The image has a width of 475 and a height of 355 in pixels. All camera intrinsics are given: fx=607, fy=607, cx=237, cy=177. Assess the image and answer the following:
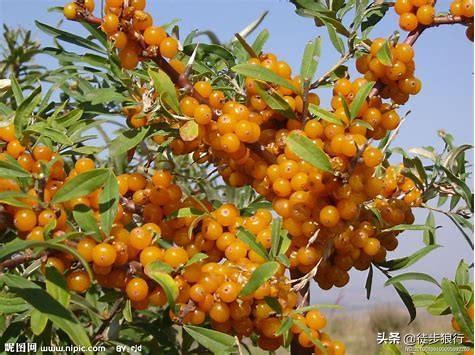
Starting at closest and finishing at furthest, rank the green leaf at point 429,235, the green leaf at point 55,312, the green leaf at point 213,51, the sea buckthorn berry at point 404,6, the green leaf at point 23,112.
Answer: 1. the green leaf at point 55,312
2. the green leaf at point 23,112
3. the sea buckthorn berry at point 404,6
4. the green leaf at point 213,51
5. the green leaf at point 429,235

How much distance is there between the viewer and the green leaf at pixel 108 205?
37.4 inches

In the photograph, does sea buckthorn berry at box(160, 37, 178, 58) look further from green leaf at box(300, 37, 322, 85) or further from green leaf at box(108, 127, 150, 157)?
green leaf at box(300, 37, 322, 85)

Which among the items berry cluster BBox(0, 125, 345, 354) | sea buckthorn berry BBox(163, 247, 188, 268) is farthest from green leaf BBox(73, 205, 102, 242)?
sea buckthorn berry BBox(163, 247, 188, 268)

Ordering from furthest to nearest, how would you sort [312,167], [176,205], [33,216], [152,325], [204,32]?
[152,325] < [204,32] < [176,205] < [312,167] < [33,216]

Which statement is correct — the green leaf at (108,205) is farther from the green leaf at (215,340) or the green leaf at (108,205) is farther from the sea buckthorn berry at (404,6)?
the sea buckthorn berry at (404,6)

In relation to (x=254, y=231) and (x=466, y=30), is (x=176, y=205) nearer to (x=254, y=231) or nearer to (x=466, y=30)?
(x=254, y=231)

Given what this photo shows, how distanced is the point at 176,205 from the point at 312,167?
0.91 feet

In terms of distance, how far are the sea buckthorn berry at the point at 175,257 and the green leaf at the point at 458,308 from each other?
1.45 feet

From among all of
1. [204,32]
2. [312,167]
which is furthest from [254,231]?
[204,32]

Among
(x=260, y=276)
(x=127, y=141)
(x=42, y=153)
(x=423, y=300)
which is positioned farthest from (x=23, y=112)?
(x=423, y=300)

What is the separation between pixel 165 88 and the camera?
1024mm

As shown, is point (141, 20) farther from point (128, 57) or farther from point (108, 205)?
point (108, 205)

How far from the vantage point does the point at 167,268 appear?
967 millimetres

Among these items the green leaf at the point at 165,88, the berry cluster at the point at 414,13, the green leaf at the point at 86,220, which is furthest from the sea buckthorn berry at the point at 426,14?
the green leaf at the point at 86,220
